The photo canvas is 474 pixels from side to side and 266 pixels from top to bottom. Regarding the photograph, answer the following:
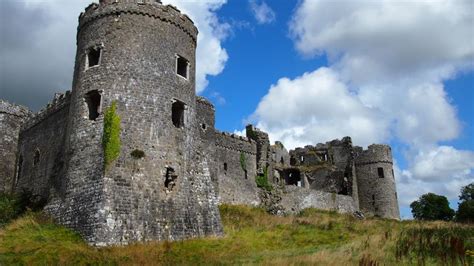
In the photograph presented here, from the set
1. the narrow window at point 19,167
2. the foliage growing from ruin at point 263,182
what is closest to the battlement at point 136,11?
the narrow window at point 19,167

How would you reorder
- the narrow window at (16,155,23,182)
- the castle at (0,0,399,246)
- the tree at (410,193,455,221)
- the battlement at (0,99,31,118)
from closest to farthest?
the castle at (0,0,399,246) < the narrow window at (16,155,23,182) < the battlement at (0,99,31,118) < the tree at (410,193,455,221)

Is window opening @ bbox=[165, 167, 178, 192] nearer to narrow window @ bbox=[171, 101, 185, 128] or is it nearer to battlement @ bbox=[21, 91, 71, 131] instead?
narrow window @ bbox=[171, 101, 185, 128]

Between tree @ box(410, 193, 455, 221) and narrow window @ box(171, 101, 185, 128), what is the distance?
44.8 m

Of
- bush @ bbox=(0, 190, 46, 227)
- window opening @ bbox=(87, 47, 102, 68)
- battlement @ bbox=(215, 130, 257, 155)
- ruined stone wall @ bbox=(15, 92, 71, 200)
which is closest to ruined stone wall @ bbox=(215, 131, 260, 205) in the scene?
battlement @ bbox=(215, 130, 257, 155)

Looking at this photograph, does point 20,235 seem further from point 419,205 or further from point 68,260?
point 419,205

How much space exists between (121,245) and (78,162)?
485cm

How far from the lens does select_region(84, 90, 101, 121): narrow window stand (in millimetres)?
21041

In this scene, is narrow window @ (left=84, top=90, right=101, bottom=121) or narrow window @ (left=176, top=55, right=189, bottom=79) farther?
narrow window @ (left=176, top=55, right=189, bottom=79)

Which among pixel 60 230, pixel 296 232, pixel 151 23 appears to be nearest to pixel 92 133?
pixel 60 230

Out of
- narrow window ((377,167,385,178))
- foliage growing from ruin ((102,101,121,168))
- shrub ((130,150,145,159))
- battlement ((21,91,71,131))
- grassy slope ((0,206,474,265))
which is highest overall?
battlement ((21,91,71,131))

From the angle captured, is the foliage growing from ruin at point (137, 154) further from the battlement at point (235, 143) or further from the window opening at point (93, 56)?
the battlement at point (235, 143)

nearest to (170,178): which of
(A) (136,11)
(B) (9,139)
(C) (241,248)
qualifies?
(C) (241,248)

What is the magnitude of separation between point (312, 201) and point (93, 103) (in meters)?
25.2

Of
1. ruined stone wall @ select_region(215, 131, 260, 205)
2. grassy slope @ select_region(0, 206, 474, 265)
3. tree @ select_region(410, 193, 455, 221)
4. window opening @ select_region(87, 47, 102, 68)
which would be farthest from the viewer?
tree @ select_region(410, 193, 455, 221)
